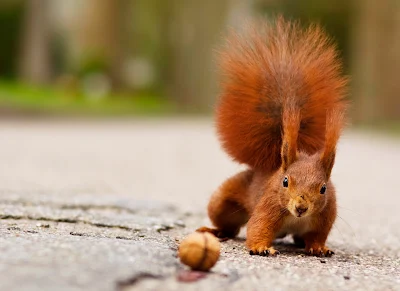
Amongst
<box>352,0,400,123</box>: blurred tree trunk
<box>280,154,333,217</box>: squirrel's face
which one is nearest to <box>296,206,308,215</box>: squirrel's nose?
<box>280,154,333,217</box>: squirrel's face

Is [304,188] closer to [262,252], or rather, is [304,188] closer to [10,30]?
[262,252]

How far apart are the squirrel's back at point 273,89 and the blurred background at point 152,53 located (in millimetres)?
10261

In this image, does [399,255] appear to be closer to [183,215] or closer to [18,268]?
[183,215]

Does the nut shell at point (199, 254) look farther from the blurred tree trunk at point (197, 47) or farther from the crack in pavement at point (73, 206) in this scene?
the blurred tree trunk at point (197, 47)

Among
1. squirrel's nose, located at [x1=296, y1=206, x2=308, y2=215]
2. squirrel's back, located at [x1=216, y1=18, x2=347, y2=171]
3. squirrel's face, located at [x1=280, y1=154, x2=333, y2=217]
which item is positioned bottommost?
squirrel's nose, located at [x1=296, y1=206, x2=308, y2=215]

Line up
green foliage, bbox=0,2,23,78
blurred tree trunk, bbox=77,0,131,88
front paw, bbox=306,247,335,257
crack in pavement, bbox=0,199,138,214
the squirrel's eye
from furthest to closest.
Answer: blurred tree trunk, bbox=77,0,131,88 → green foliage, bbox=0,2,23,78 → crack in pavement, bbox=0,199,138,214 → front paw, bbox=306,247,335,257 → the squirrel's eye

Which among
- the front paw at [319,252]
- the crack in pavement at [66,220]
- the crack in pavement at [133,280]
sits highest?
the crack in pavement at [133,280]

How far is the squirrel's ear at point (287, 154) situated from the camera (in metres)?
2.63

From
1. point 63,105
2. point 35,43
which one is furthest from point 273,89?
point 35,43

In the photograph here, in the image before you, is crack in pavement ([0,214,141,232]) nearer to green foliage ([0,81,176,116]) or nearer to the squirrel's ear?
the squirrel's ear

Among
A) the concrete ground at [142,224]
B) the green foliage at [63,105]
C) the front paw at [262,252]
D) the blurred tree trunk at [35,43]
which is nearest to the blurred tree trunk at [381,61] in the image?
the green foliage at [63,105]

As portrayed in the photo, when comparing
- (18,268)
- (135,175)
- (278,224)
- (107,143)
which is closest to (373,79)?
(107,143)

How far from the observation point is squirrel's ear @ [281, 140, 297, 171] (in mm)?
2635

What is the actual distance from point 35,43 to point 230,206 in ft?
65.8
